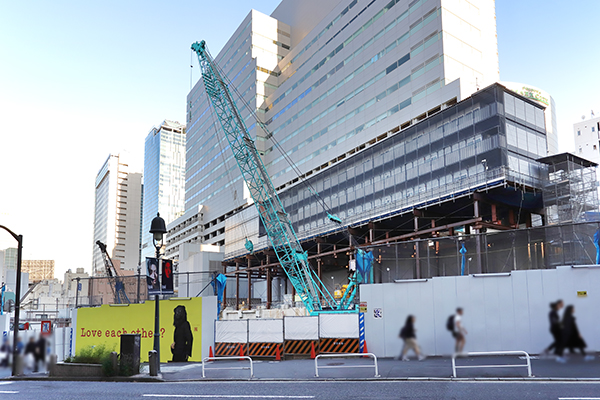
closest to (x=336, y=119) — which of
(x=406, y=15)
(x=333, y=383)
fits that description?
(x=406, y=15)

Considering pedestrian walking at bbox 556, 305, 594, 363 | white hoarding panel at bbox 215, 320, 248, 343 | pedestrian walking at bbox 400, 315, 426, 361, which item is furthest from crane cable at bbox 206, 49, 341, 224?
pedestrian walking at bbox 556, 305, 594, 363

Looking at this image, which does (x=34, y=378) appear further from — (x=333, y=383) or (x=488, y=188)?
(x=488, y=188)

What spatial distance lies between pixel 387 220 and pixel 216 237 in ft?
232

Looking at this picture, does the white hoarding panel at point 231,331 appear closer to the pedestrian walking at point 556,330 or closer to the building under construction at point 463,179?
the building under construction at point 463,179

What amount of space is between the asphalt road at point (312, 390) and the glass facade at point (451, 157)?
36902 mm

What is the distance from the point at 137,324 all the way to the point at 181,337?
104 inches

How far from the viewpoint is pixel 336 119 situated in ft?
266

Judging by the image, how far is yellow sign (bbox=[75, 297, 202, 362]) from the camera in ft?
87.3

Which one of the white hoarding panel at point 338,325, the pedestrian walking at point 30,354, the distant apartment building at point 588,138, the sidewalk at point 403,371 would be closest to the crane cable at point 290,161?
the white hoarding panel at point 338,325

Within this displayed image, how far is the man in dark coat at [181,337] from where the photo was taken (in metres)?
26.3

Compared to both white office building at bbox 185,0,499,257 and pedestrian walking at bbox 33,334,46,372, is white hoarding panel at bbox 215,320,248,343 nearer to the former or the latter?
pedestrian walking at bbox 33,334,46,372

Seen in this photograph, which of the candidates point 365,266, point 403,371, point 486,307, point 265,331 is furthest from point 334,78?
point 403,371

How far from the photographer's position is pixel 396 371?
57.3 feet

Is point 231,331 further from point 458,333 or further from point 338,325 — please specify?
point 458,333
